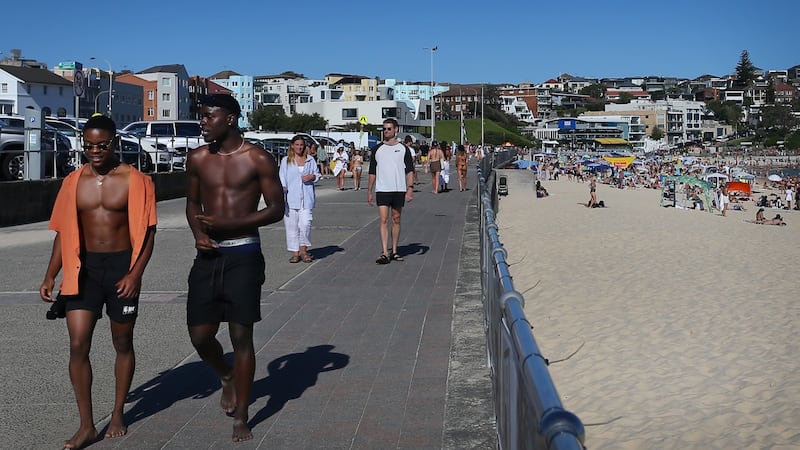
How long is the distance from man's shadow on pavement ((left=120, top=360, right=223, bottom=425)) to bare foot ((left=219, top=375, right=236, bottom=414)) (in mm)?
448

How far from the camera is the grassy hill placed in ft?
567

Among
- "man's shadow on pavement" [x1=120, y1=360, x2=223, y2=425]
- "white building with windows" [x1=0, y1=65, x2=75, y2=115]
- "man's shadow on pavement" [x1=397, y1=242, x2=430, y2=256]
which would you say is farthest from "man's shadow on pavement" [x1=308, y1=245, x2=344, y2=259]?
"white building with windows" [x1=0, y1=65, x2=75, y2=115]

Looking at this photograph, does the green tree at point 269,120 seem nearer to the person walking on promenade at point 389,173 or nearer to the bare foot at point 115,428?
the person walking on promenade at point 389,173

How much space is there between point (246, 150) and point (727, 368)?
6664 millimetres

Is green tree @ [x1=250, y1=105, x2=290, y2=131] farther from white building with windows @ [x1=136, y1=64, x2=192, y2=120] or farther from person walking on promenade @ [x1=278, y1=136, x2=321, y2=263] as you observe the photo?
person walking on promenade @ [x1=278, y1=136, x2=321, y2=263]

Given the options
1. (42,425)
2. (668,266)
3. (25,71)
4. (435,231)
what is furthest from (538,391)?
(25,71)

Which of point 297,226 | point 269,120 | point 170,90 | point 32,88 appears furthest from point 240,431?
point 269,120

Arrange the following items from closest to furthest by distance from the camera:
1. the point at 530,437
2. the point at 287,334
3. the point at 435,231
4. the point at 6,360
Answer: the point at 530,437 → the point at 6,360 → the point at 287,334 → the point at 435,231

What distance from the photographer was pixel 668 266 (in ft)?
62.0

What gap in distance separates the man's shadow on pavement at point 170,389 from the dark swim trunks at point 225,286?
89 cm

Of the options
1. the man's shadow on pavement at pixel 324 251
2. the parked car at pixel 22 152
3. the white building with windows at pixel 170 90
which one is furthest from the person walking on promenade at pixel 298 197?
the white building with windows at pixel 170 90

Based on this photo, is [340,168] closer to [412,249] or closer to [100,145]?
[412,249]

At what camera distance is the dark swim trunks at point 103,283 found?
5.13m

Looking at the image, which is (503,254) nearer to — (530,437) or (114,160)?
(114,160)
